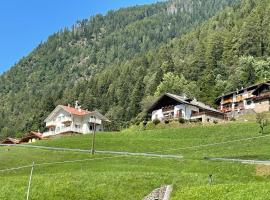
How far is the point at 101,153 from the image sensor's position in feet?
268

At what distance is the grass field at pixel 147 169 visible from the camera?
4797 centimetres

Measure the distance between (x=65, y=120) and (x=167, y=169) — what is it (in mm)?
92975

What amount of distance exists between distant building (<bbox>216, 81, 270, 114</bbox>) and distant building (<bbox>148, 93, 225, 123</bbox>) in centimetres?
1378

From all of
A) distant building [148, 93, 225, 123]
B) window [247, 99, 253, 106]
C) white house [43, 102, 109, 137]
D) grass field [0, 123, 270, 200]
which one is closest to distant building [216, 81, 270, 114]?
window [247, 99, 253, 106]

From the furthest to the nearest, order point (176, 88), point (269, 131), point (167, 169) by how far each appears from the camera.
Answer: point (176, 88) < point (269, 131) < point (167, 169)

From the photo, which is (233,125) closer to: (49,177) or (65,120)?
(49,177)

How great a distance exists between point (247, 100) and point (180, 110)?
103 feet

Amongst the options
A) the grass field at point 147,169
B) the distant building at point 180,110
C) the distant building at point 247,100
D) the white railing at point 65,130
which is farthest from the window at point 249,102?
the grass field at point 147,169

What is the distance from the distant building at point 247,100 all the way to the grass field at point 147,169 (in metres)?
42.9

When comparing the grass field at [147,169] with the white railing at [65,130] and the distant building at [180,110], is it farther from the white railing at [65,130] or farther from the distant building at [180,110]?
the white railing at [65,130]

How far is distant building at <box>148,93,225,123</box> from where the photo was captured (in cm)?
13025

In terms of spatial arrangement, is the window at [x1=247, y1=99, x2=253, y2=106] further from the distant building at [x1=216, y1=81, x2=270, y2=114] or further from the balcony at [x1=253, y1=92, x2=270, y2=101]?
the balcony at [x1=253, y1=92, x2=270, y2=101]

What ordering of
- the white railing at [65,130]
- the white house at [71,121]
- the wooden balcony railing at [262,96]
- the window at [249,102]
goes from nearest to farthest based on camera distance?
the wooden balcony railing at [262,96], the white railing at [65,130], the white house at [71,121], the window at [249,102]

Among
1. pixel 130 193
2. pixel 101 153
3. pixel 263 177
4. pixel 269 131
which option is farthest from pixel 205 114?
pixel 130 193
